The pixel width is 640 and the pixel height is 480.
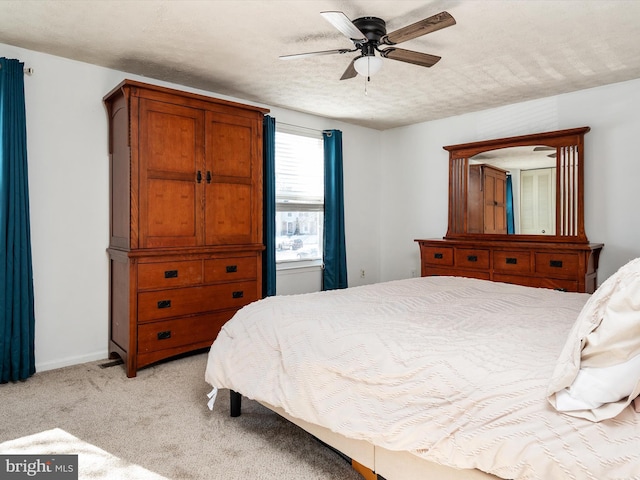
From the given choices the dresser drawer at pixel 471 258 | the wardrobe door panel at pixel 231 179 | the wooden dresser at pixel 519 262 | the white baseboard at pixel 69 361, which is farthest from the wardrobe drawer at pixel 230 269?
the dresser drawer at pixel 471 258

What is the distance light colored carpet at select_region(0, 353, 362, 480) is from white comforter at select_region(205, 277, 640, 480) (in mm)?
300

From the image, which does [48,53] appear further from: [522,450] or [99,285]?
[522,450]

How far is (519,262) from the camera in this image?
3.88 metres

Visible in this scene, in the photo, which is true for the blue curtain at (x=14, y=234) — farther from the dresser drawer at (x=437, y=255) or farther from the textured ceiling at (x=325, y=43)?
the dresser drawer at (x=437, y=255)

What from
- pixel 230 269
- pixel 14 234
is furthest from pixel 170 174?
pixel 14 234

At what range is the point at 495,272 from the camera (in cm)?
403

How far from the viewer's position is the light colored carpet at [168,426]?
1.84 meters

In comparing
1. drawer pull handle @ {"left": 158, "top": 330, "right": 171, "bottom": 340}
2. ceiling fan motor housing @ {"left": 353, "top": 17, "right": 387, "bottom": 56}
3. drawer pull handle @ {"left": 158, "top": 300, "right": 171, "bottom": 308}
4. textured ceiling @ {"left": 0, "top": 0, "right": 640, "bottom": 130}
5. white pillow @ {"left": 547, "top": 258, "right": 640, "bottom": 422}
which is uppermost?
textured ceiling @ {"left": 0, "top": 0, "right": 640, "bottom": 130}

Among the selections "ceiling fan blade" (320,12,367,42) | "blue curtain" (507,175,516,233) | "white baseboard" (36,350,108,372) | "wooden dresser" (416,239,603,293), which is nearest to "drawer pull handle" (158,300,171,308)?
"white baseboard" (36,350,108,372)

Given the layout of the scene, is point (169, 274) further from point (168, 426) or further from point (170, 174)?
point (168, 426)

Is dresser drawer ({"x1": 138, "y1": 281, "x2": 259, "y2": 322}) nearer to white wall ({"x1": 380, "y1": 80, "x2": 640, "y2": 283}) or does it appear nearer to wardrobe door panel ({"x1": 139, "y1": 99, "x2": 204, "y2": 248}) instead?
wardrobe door panel ({"x1": 139, "y1": 99, "x2": 204, "y2": 248})

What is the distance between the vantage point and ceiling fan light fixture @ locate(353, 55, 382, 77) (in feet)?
8.04

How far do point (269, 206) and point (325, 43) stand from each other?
1.77 metres

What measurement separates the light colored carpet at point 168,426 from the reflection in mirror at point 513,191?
319cm
